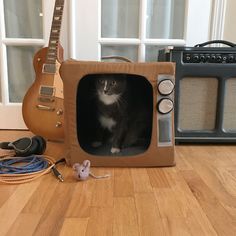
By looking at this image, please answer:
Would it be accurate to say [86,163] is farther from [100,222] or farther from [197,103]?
[197,103]

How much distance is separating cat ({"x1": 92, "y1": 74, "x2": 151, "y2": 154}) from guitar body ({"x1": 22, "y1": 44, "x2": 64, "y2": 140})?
0.20 meters

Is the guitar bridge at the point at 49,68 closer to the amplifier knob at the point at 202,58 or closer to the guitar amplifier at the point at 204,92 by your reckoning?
the guitar amplifier at the point at 204,92

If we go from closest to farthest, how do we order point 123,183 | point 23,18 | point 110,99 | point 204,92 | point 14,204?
point 14,204, point 123,183, point 110,99, point 204,92, point 23,18

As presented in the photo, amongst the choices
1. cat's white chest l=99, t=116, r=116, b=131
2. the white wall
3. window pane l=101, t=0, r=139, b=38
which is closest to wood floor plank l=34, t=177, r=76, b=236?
cat's white chest l=99, t=116, r=116, b=131

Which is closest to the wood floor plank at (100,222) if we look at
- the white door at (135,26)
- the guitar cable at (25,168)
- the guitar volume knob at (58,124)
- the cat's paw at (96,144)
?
the guitar cable at (25,168)

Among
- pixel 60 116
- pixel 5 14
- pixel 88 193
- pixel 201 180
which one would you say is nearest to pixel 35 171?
pixel 88 193

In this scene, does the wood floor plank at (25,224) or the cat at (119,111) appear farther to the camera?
the cat at (119,111)

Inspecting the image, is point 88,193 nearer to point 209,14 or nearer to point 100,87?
point 100,87

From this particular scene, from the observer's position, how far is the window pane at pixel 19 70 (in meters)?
1.55

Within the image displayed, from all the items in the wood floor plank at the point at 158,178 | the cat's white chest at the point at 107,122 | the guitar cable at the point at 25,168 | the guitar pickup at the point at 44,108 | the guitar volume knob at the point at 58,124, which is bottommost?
the wood floor plank at the point at 158,178

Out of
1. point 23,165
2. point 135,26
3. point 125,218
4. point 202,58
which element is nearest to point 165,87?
point 202,58

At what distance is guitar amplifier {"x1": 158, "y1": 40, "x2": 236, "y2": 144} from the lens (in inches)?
48.3

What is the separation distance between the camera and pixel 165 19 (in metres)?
1.54

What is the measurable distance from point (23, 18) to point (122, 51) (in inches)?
21.7
